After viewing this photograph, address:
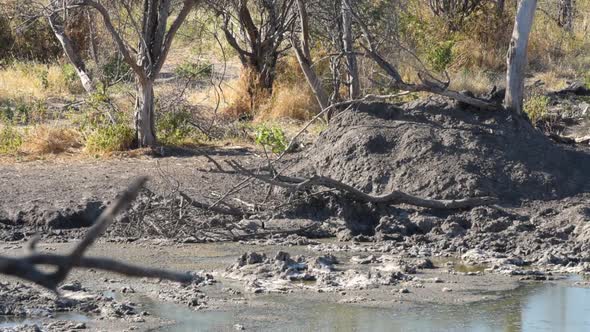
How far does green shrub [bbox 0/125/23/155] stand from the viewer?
12.7 metres

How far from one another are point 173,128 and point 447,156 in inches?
166

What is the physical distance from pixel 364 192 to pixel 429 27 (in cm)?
1052

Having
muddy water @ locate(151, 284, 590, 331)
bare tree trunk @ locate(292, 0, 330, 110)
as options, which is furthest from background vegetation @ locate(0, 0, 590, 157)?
muddy water @ locate(151, 284, 590, 331)

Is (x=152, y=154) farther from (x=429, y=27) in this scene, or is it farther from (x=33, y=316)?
(x=429, y=27)

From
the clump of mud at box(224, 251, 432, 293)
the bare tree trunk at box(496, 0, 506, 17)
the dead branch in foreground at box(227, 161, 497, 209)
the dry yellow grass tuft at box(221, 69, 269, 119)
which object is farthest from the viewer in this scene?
the bare tree trunk at box(496, 0, 506, 17)

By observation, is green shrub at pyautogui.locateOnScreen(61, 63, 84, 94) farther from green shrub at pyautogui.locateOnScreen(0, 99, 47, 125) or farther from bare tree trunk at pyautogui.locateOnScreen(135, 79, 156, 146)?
bare tree trunk at pyautogui.locateOnScreen(135, 79, 156, 146)

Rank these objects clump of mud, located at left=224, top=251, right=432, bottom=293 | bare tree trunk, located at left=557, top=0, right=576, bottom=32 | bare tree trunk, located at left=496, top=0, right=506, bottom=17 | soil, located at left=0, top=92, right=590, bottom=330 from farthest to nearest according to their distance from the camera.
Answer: bare tree trunk, located at left=557, top=0, right=576, bottom=32
bare tree trunk, located at left=496, top=0, right=506, bottom=17
clump of mud, located at left=224, top=251, right=432, bottom=293
soil, located at left=0, top=92, right=590, bottom=330

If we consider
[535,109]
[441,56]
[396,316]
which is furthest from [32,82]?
[396,316]

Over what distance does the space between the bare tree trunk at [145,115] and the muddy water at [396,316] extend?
213 inches

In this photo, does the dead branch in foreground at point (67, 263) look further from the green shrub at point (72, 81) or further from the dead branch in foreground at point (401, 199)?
the green shrub at point (72, 81)

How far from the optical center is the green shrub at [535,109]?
Result: 14.6m

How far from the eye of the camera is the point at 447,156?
34.7 feet

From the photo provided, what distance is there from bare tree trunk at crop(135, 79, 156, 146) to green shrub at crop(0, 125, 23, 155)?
149cm

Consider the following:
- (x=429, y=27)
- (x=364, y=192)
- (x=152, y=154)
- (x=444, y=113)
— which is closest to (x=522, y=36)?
(x=444, y=113)
